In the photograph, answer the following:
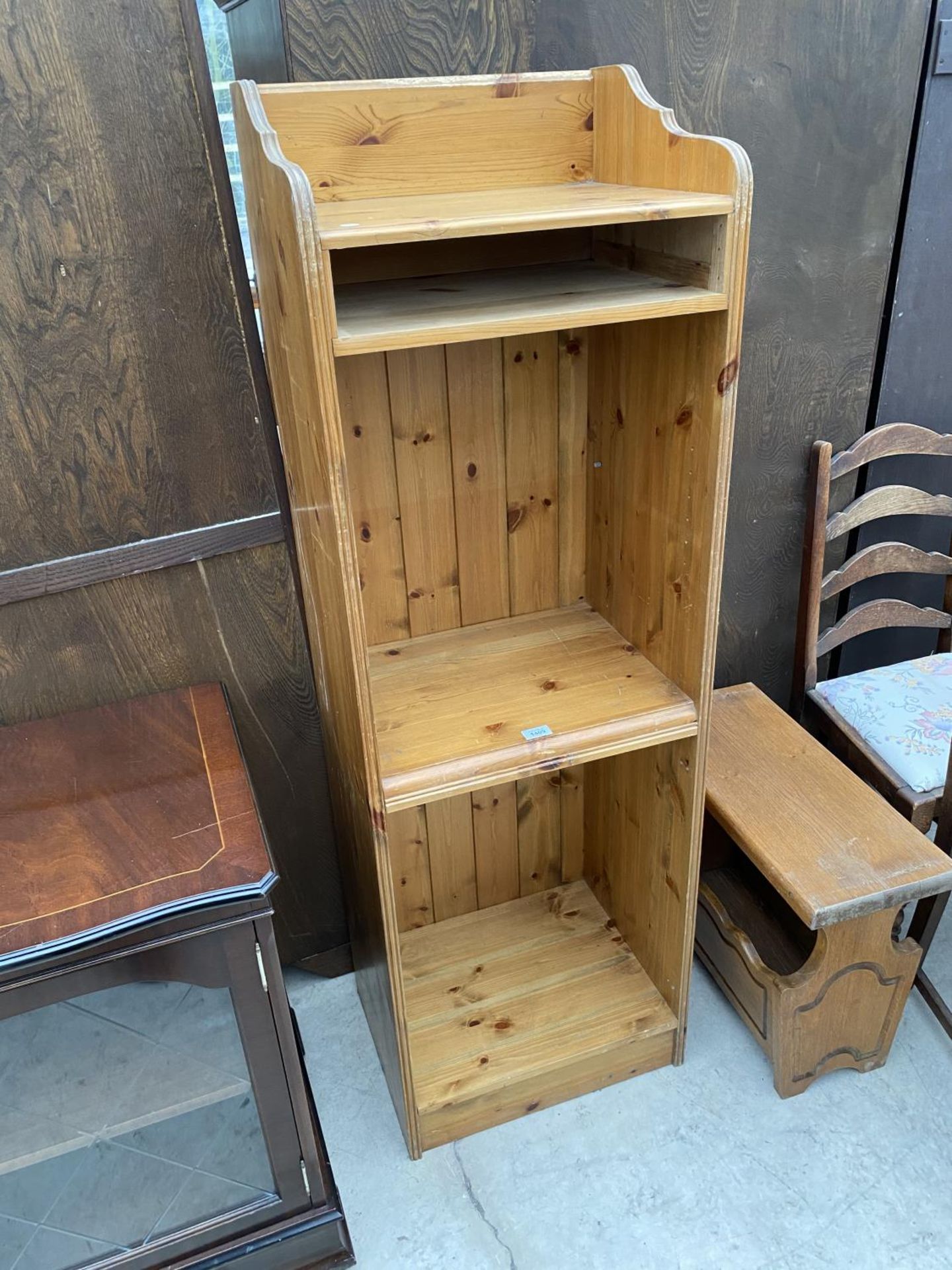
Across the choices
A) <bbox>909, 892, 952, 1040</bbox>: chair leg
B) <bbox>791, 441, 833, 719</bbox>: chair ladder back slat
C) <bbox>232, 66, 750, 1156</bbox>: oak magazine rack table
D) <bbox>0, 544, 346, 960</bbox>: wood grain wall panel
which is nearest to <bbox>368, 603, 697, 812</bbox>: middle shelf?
<bbox>232, 66, 750, 1156</bbox>: oak magazine rack table

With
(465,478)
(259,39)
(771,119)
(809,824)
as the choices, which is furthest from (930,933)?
(259,39)

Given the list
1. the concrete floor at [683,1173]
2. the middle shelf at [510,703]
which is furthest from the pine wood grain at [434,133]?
the concrete floor at [683,1173]

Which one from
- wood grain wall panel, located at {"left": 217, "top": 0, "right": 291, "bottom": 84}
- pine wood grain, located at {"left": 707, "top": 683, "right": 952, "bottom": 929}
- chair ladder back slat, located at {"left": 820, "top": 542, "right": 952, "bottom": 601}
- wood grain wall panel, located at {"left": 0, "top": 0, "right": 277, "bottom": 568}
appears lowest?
pine wood grain, located at {"left": 707, "top": 683, "right": 952, "bottom": 929}

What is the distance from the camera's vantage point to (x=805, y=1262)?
4.85 ft

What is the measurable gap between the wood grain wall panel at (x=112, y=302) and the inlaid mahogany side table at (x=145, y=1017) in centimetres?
35

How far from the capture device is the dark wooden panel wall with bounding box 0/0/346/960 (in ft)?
3.94

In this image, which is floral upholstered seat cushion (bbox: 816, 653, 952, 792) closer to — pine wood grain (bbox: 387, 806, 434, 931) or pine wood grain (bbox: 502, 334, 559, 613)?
pine wood grain (bbox: 502, 334, 559, 613)

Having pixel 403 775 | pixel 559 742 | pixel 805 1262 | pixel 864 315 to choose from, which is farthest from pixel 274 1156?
pixel 864 315

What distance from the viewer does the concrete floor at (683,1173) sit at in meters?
1.51

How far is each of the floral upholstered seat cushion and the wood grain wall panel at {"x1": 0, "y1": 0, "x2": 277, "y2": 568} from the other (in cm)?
127

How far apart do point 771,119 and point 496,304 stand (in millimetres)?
779

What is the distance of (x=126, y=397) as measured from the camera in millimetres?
1359

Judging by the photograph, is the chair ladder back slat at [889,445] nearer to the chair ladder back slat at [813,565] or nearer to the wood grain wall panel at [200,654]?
the chair ladder back slat at [813,565]

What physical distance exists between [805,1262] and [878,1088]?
1.25 ft
